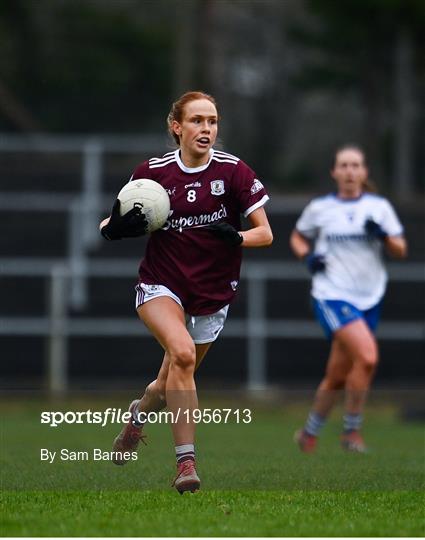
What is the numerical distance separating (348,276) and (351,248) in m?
0.25

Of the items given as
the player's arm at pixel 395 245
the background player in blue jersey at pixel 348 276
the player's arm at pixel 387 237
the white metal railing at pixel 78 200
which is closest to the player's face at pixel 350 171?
the background player in blue jersey at pixel 348 276

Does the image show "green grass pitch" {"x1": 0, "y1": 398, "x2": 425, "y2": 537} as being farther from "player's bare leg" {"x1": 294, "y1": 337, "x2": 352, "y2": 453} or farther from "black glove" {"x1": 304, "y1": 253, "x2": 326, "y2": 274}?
"black glove" {"x1": 304, "y1": 253, "x2": 326, "y2": 274}

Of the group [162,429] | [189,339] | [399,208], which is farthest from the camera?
[399,208]

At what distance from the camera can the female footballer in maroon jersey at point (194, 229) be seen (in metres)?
8.58

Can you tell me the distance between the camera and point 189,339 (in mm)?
8344

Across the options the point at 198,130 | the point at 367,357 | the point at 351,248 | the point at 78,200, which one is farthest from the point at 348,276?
the point at 78,200

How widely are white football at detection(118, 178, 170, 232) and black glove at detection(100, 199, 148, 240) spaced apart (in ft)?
0.07

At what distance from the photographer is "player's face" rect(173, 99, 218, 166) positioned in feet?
28.2

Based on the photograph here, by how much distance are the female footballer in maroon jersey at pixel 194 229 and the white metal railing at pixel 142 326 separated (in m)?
10.3

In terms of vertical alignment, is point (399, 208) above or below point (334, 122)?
below

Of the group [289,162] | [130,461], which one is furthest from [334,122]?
[130,461]

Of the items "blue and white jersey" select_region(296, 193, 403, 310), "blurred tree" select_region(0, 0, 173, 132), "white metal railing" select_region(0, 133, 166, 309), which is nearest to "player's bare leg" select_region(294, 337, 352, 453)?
"blue and white jersey" select_region(296, 193, 403, 310)

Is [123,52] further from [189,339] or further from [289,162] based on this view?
[189,339]

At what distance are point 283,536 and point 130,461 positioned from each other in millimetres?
2633
